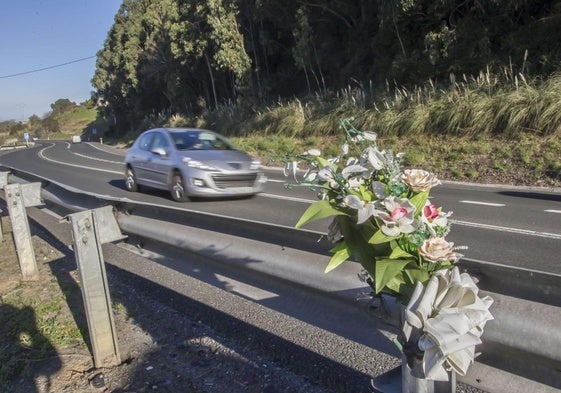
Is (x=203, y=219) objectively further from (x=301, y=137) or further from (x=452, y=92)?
(x=301, y=137)

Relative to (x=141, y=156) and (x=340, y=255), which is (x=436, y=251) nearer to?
(x=340, y=255)

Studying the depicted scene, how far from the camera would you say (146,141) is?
41.6ft

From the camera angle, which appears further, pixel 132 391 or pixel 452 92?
pixel 452 92

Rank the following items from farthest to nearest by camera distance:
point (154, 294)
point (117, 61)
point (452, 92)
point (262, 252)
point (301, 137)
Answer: point (117, 61)
point (301, 137)
point (452, 92)
point (154, 294)
point (262, 252)

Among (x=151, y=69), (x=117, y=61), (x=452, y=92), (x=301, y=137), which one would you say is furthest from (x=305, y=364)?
(x=117, y=61)

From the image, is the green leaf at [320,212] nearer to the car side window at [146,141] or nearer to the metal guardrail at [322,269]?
the metal guardrail at [322,269]

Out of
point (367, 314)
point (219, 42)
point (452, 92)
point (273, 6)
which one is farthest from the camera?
point (219, 42)

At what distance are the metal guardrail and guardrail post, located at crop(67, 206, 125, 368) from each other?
0.56 meters

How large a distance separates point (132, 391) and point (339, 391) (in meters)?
1.24

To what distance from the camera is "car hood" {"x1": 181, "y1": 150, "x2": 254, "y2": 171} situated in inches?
429

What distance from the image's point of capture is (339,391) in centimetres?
289

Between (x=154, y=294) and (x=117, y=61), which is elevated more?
(x=117, y=61)

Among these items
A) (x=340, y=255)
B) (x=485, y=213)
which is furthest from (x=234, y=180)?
(x=340, y=255)

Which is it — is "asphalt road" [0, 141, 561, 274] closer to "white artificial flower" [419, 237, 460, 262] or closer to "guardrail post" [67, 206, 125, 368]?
"guardrail post" [67, 206, 125, 368]
